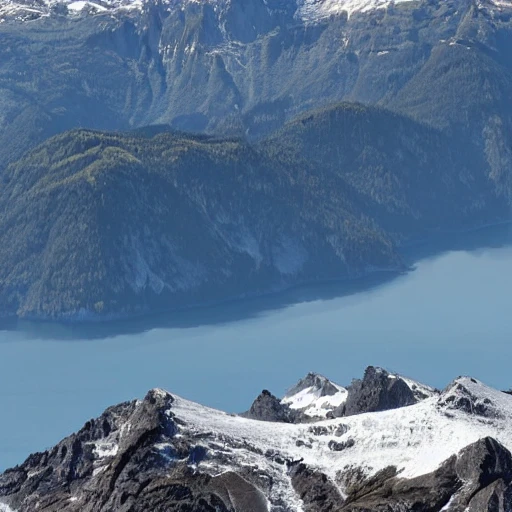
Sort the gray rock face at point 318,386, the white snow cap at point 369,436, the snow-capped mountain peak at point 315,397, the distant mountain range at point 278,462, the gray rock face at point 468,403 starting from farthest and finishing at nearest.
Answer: the gray rock face at point 318,386, the snow-capped mountain peak at point 315,397, the gray rock face at point 468,403, the white snow cap at point 369,436, the distant mountain range at point 278,462

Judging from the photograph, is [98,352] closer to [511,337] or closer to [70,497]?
[511,337]

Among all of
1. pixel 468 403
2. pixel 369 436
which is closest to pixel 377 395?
pixel 468 403

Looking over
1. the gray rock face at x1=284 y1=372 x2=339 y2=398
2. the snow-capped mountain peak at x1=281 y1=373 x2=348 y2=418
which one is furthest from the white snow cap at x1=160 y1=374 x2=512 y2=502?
the gray rock face at x1=284 y1=372 x2=339 y2=398

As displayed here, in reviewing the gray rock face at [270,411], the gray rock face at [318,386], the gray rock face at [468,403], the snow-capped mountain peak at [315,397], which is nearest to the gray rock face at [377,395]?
the snow-capped mountain peak at [315,397]

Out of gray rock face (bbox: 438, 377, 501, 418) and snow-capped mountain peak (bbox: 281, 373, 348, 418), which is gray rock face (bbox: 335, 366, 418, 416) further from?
gray rock face (bbox: 438, 377, 501, 418)

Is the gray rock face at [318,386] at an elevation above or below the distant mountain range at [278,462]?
below

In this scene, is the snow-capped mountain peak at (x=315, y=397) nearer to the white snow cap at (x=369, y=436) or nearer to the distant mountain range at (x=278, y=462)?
the distant mountain range at (x=278, y=462)
